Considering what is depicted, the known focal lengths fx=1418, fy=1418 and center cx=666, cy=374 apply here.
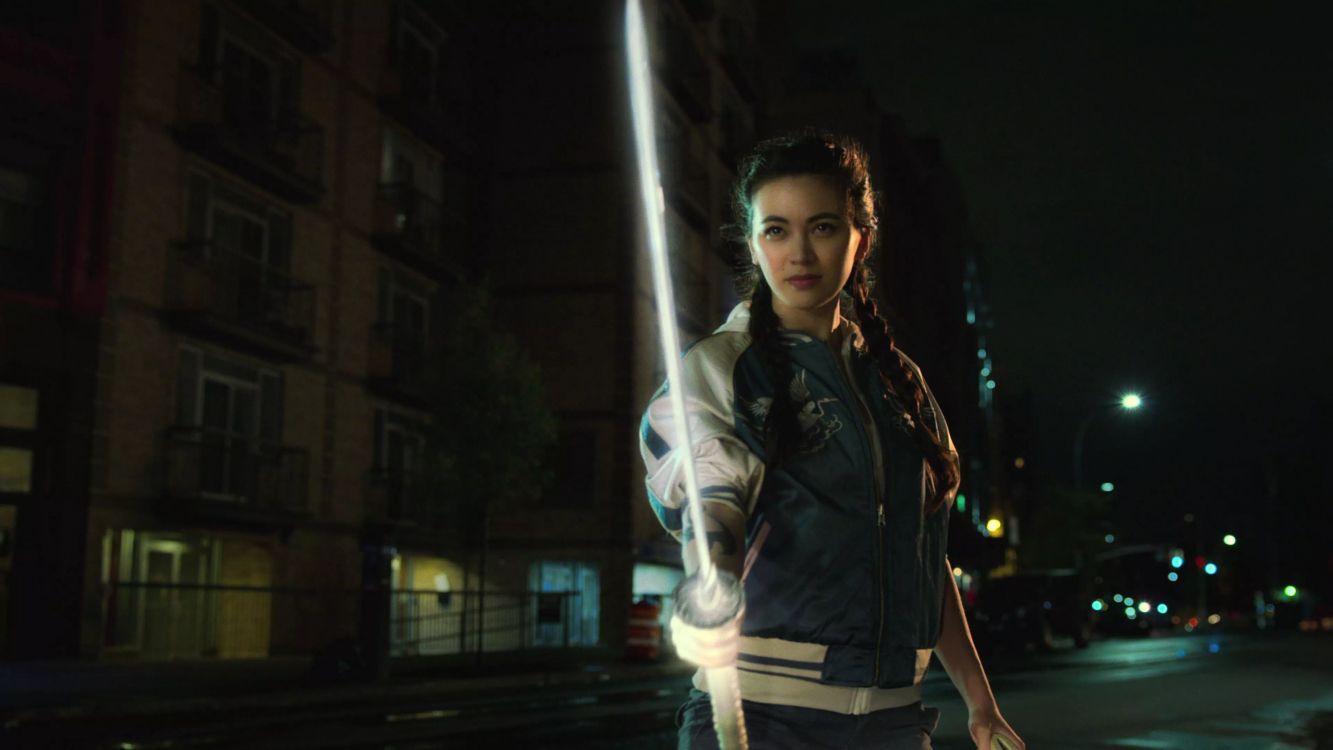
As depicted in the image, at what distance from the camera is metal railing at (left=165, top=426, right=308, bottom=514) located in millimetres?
23594

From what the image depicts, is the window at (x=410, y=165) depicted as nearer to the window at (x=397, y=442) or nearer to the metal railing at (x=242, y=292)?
the metal railing at (x=242, y=292)

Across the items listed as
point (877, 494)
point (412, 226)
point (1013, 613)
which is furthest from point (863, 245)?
point (1013, 613)

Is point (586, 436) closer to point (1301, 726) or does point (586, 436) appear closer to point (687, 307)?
point (687, 307)

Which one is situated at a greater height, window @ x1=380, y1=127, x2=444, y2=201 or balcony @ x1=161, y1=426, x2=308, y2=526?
window @ x1=380, y1=127, x2=444, y2=201

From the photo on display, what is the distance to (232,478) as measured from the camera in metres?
25.1

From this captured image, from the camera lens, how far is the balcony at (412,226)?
30562mm

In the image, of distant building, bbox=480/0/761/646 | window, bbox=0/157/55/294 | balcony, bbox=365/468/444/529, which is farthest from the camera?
distant building, bbox=480/0/761/646

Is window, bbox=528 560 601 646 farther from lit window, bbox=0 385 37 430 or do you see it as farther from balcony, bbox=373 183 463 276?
lit window, bbox=0 385 37 430

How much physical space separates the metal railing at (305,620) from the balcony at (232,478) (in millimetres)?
1436

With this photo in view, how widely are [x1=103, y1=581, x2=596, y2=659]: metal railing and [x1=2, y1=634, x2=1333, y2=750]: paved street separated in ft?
13.9

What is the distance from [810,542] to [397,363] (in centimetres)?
2935

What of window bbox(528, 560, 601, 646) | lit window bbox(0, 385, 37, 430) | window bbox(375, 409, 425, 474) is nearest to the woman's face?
lit window bbox(0, 385, 37, 430)

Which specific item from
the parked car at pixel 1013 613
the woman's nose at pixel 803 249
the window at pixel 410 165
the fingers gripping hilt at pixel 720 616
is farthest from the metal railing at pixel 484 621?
the fingers gripping hilt at pixel 720 616

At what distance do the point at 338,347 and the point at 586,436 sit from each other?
8.37 meters
